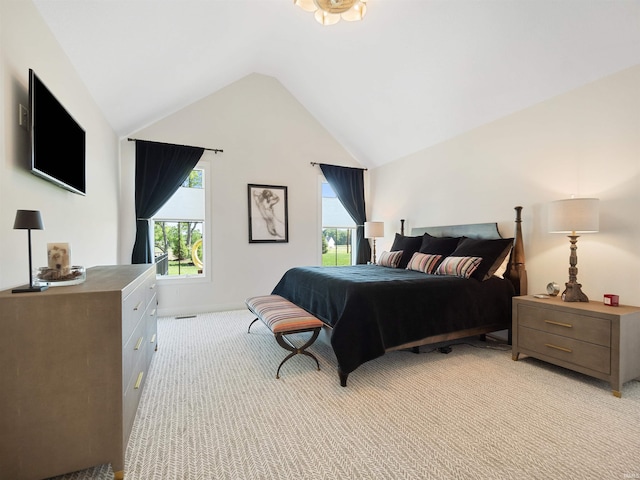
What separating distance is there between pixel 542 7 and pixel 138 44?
3.26 metres

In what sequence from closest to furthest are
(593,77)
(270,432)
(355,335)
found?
(270,432), (355,335), (593,77)

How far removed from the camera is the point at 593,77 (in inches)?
106

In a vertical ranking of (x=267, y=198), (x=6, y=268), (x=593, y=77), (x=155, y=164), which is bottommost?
(x=6, y=268)

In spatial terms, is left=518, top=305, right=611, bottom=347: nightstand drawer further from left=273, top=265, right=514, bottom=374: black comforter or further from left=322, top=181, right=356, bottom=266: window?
left=322, top=181, right=356, bottom=266: window

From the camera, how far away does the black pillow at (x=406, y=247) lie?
4.07m

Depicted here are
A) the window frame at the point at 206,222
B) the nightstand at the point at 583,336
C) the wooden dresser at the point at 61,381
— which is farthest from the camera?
the window frame at the point at 206,222

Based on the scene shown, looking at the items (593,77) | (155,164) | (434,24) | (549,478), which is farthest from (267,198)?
(549,478)

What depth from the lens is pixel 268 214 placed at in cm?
493

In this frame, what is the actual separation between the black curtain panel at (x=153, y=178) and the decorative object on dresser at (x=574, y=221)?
4362 mm

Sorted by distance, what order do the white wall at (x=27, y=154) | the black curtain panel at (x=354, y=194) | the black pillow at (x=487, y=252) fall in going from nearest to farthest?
the white wall at (x=27, y=154)
the black pillow at (x=487, y=252)
the black curtain panel at (x=354, y=194)

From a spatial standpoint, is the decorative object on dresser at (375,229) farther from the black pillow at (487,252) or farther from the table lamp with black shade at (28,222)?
the table lamp with black shade at (28,222)

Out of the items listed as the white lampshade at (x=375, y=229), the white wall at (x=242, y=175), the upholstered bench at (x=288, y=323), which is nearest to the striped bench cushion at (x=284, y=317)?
the upholstered bench at (x=288, y=323)

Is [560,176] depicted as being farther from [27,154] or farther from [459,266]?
[27,154]

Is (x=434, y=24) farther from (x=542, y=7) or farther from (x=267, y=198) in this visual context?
Result: (x=267, y=198)
